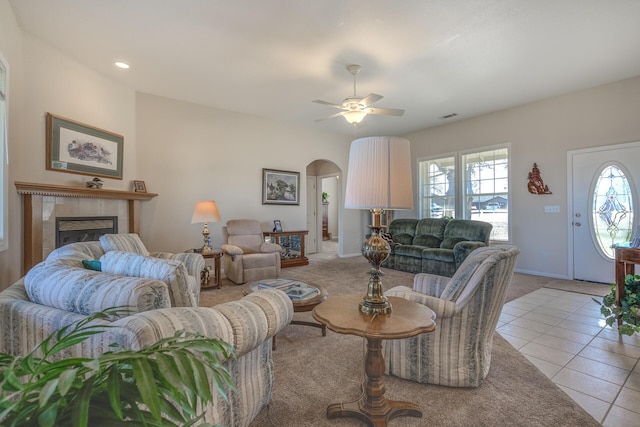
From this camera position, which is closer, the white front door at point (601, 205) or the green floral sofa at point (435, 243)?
the white front door at point (601, 205)

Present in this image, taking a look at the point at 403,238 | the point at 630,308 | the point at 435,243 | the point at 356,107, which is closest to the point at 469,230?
the point at 435,243

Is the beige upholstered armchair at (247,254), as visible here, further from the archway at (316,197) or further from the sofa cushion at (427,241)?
the archway at (316,197)

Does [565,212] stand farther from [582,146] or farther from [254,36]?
[254,36]

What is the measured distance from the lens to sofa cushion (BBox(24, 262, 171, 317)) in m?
1.12

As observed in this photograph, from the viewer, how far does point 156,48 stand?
315cm

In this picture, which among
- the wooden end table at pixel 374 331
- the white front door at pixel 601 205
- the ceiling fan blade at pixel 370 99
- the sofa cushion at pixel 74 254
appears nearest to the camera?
the wooden end table at pixel 374 331

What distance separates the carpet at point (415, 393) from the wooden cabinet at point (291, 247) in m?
2.96

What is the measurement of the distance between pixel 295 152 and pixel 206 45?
9.97 ft

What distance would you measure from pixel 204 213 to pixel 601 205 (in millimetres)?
5690

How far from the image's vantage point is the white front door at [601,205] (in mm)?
3961

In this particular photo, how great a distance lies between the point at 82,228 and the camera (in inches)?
141

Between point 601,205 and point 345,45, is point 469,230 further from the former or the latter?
point 345,45

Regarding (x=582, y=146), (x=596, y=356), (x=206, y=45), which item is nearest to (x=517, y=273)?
(x=582, y=146)

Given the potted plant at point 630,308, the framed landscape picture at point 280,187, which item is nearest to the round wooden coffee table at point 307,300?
the potted plant at point 630,308
